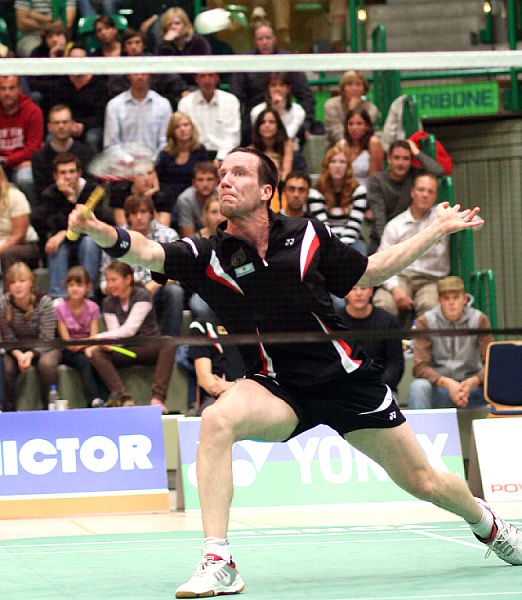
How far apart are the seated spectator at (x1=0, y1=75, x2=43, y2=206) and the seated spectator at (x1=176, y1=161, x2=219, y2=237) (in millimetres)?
1329

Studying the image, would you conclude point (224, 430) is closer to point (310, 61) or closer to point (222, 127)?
point (310, 61)

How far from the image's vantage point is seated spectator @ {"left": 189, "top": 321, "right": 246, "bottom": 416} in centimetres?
1018

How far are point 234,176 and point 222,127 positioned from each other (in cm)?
632

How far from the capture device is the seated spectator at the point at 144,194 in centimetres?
1052

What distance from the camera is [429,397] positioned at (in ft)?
34.3

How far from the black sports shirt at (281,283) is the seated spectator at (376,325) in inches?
174

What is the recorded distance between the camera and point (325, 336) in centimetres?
583

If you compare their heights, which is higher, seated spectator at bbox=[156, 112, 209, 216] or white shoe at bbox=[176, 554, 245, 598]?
seated spectator at bbox=[156, 112, 209, 216]

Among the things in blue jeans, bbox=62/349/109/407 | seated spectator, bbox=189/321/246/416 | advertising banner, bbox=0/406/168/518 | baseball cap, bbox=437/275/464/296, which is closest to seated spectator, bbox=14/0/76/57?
blue jeans, bbox=62/349/109/407

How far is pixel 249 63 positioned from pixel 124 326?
345 centimetres

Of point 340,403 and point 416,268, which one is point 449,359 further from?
point 340,403

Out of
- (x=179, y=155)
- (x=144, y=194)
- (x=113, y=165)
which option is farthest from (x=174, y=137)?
(x=113, y=165)

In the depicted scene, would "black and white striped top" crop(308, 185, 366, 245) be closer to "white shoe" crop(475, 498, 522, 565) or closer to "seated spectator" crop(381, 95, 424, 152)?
"seated spectator" crop(381, 95, 424, 152)

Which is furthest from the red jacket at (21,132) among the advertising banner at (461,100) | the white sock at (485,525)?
the white sock at (485,525)
